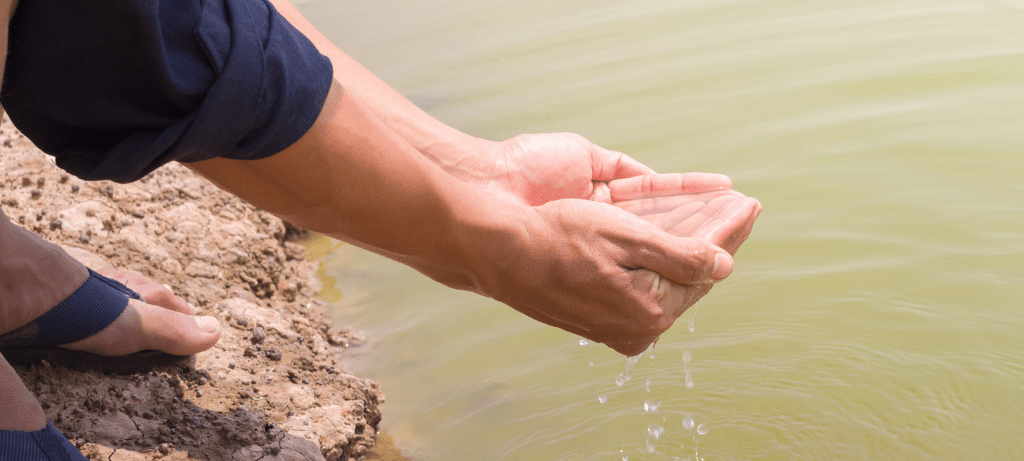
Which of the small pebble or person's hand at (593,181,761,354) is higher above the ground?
person's hand at (593,181,761,354)

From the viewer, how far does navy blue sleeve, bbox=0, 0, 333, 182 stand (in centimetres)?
114

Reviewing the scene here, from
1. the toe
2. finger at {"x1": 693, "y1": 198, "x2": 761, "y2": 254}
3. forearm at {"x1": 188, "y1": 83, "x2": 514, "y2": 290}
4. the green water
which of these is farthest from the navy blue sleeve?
the green water

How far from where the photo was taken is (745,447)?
2.36m

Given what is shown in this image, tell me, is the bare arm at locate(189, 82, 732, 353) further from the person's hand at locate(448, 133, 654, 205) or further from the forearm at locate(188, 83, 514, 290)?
the person's hand at locate(448, 133, 654, 205)

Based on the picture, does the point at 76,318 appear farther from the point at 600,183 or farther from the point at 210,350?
the point at 600,183

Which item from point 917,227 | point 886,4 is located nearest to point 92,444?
point 917,227

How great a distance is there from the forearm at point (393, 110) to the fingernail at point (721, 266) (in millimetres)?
912

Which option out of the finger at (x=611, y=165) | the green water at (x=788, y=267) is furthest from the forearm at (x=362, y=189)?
the green water at (x=788, y=267)

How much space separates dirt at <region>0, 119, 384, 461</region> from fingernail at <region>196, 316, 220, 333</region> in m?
0.12

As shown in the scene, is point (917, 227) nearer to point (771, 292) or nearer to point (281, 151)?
point (771, 292)

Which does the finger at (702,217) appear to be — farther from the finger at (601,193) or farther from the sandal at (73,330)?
the sandal at (73,330)

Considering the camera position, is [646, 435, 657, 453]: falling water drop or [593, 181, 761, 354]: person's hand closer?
[593, 181, 761, 354]: person's hand

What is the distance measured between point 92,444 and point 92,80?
110 centimetres

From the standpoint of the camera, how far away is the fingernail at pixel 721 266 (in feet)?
6.32
